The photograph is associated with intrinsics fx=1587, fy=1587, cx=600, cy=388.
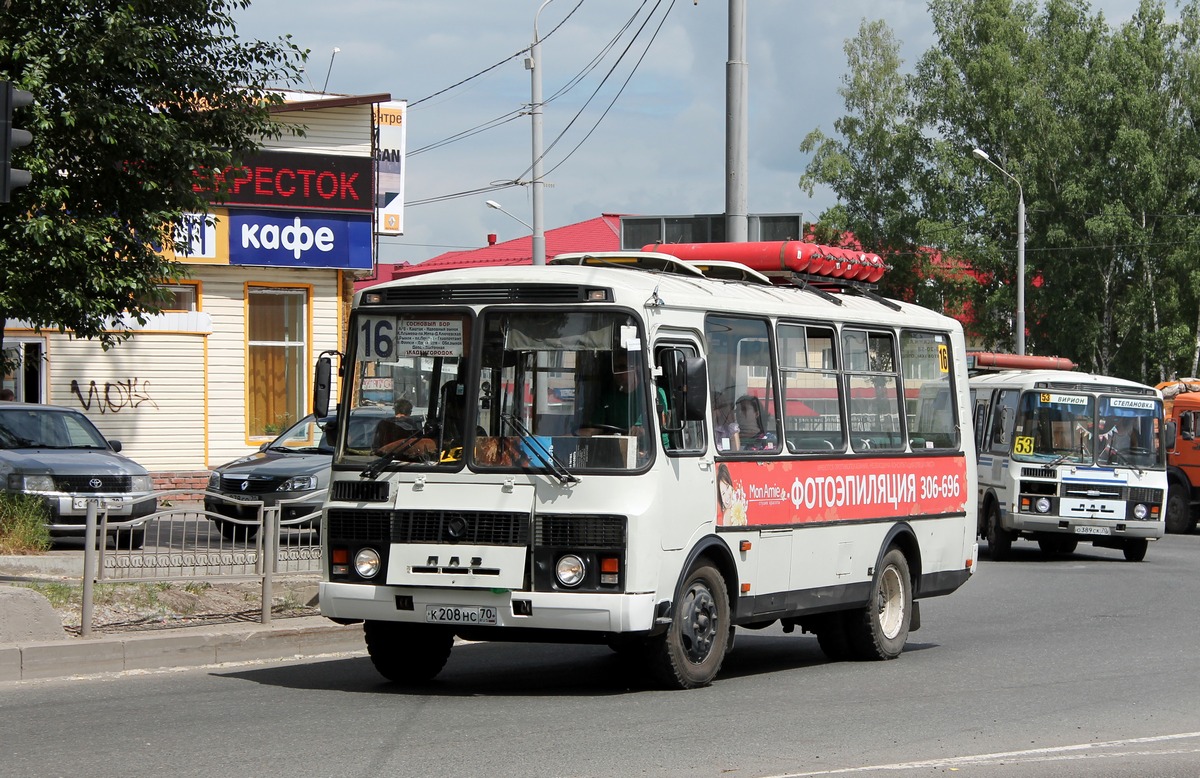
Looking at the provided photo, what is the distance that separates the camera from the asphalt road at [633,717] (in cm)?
789

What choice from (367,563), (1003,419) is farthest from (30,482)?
(1003,419)

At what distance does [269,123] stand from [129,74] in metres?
1.81

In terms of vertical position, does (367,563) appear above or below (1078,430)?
below

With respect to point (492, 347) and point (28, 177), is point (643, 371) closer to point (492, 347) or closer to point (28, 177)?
point (492, 347)

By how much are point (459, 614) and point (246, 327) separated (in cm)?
2029

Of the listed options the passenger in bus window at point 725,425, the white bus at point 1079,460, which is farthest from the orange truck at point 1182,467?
the passenger in bus window at point 725,425

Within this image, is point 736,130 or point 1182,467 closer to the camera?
point 736,130

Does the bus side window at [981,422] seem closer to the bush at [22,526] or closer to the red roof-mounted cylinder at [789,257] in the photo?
the red roof-mounted cylinder at [789,257]

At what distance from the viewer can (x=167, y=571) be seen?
41.6 feet

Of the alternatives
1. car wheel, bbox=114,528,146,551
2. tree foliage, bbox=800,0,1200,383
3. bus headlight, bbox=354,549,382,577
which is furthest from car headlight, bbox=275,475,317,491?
tree foliage, bbox=800,0,1200,383

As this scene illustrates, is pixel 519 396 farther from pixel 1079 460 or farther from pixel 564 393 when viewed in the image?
pixel 1079 460

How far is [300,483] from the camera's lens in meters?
19.6

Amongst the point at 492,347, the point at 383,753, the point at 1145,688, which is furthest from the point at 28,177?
the point at 1145,688

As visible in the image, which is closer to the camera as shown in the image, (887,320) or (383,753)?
(383,753)
